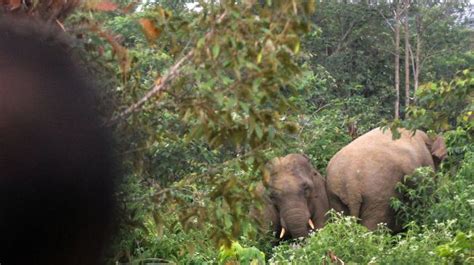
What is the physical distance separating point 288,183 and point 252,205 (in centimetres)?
661

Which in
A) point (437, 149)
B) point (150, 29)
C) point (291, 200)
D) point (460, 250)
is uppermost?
point (150, 29)

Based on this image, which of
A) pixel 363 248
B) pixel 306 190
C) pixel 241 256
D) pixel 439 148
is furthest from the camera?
pixel 439 148

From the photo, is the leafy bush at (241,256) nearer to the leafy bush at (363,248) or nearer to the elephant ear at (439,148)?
the leafy bush at (363,248)

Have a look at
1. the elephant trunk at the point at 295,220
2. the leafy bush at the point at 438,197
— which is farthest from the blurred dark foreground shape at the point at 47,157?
the elephant trunk at the point at 295,220

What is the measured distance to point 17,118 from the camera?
144 cm

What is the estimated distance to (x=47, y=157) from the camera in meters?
1.49

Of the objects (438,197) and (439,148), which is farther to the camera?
(439,148)

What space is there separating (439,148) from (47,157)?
9065 millimetres

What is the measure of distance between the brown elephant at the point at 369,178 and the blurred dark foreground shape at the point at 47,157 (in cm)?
789

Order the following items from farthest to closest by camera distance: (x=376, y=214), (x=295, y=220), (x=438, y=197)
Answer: (x=376, y=214) < (x=295, y=220) < (x=438, y=197)

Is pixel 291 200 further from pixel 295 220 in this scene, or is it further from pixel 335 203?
pixel 335 203

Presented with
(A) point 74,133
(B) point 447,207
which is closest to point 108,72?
(A) point 74,133

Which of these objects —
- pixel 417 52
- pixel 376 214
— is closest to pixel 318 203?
pixel 376 214

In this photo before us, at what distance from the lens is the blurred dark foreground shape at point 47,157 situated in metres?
1.45
